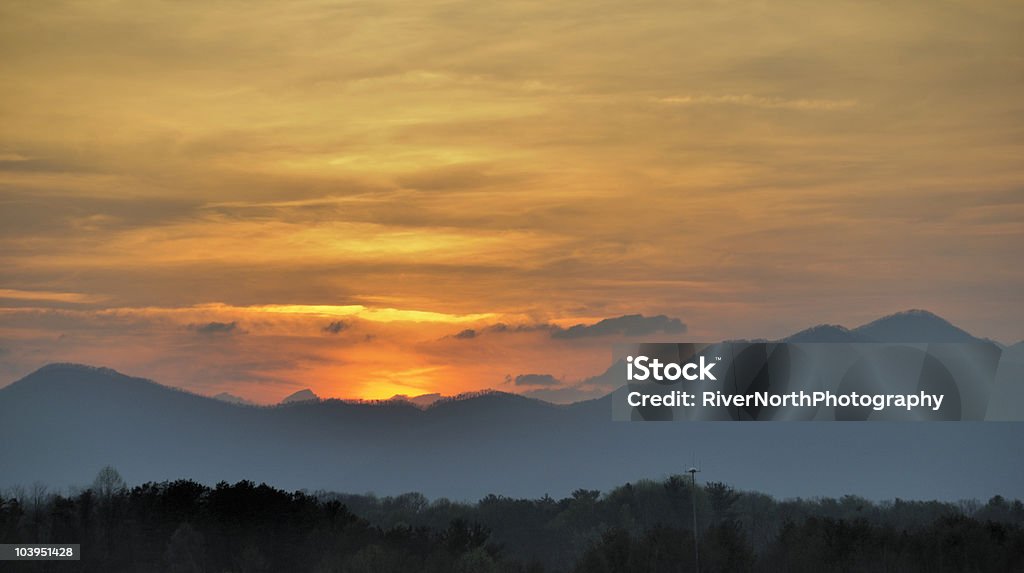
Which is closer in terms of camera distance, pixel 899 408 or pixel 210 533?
pixel 899 408

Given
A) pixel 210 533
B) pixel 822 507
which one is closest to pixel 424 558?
pixel 210 533

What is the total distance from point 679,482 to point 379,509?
53.7 m

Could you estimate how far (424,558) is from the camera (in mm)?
95625

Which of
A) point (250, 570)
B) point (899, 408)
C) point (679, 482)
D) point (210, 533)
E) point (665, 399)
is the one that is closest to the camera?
point (665, 399)

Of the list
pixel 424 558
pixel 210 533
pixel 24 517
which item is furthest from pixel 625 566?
pixel 24 517

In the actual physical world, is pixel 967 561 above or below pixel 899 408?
below

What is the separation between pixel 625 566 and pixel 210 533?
1267 inches

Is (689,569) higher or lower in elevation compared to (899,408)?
lower

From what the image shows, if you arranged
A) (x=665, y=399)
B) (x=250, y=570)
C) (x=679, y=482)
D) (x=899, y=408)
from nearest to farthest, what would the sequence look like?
(x=665, y=399) < (x=899, y=408) < (x=250, y=570) < (x=679, y=482)

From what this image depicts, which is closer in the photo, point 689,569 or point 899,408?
point 899,408

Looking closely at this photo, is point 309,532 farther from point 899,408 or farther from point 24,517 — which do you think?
point 899,408

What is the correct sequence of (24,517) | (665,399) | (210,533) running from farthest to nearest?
(24,517) → (210,533) → (665,399)

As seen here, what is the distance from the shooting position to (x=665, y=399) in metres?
67.4

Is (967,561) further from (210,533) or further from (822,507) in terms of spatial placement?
(822,507)
